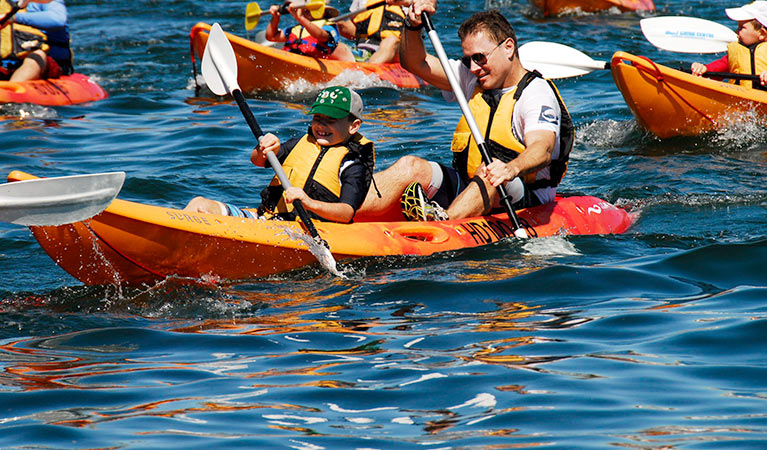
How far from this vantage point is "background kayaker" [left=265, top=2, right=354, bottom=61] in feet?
34.3

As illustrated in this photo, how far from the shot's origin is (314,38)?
1059cm

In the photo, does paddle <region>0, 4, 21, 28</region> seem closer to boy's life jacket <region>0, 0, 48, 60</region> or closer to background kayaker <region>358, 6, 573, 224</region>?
boy's life jacket <region>0, 0, 48, 60</region>

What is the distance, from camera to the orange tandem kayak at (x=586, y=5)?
46.6 feet

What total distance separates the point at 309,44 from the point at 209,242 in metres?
6.43

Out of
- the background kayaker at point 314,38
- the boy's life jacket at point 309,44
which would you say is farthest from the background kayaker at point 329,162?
the boy's life jacket at point 309,44

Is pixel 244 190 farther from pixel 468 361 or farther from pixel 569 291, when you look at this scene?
pixel 468 361

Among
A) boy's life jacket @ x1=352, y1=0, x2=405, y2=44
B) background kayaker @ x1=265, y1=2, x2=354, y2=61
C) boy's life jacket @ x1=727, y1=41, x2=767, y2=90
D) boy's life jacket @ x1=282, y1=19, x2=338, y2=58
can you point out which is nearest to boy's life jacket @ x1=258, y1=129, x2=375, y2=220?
boy's life jacket @ x1=727, y1=41, x2=767, y2=90

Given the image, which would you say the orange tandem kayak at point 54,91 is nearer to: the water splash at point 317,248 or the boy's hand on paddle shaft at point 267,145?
the boy's hand on paddle shaft at point 267,145

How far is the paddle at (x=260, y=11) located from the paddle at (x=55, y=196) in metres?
5.37

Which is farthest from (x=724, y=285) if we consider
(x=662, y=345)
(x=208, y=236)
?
(x=208, y=236)

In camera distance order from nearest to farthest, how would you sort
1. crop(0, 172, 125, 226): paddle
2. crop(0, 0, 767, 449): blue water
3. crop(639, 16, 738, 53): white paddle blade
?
crop(0, 0, 767, 449): blue water → crop(0, 172, 125, 226): paddle → crop(639, 16, 738, 53): white paddle blade

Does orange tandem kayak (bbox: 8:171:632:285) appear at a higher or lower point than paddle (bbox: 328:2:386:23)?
lower

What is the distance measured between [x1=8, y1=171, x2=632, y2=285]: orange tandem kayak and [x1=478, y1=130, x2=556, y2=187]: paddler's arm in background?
0.40 m

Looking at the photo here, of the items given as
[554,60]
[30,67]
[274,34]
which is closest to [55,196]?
[554,60]
